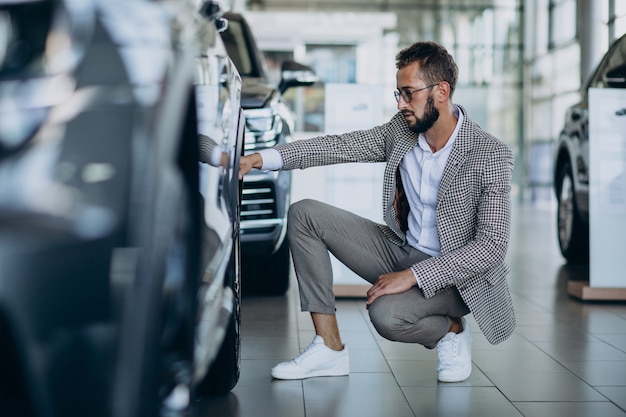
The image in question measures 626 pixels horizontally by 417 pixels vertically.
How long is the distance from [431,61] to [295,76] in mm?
2281

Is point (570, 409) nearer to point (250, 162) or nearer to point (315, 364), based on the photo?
point (315, 364)

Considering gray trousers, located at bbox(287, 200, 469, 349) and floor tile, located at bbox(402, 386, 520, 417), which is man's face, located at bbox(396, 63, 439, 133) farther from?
floor tile, located at bbox(402, 386, 520, 417)

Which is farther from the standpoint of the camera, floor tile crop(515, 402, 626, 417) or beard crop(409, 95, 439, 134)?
beard crop(409, 95, 439, 134)

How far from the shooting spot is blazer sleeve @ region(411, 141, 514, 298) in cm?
304

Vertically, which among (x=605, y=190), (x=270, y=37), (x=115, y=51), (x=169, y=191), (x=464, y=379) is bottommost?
(x=464, y=379)

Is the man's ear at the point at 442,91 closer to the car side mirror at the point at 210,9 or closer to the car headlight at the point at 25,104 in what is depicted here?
the car side mirror at the point at 210,9

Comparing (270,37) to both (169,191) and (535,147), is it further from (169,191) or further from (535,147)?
(169,191)

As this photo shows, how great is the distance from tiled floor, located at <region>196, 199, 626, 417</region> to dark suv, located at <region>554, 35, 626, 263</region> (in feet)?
4.06

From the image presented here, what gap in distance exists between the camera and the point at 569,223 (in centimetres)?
651

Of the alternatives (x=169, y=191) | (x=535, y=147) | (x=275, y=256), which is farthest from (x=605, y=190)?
(x=535, y=147)

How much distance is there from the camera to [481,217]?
308 cm

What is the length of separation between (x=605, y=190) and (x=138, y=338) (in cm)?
446

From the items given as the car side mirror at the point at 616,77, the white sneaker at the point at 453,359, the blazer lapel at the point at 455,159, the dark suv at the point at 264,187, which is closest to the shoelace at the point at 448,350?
the white sneaker at the point at 453,359

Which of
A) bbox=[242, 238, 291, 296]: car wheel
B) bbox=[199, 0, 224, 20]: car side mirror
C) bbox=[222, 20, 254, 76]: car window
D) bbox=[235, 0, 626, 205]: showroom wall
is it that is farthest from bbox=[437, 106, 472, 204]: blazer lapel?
bbox=[235, 0, 626, 205]: showroom wall
